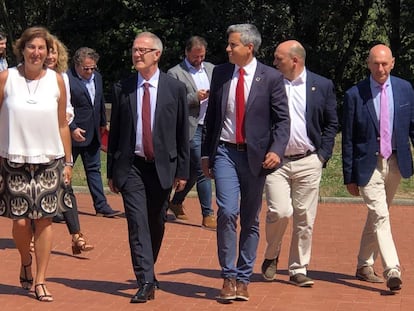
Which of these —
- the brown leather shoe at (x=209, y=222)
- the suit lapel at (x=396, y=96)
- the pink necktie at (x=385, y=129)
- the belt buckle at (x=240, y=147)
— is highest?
the suit lapel at (x=396, y=96)

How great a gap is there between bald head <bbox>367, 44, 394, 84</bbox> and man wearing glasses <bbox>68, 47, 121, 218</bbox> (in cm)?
380

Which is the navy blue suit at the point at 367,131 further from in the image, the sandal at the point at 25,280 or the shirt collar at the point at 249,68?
the sandal at the point at 25,280

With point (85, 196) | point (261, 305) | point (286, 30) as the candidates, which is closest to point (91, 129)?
point (85, 196)

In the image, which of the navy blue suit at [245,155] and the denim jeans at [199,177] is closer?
the navy blue suit at [245,155]

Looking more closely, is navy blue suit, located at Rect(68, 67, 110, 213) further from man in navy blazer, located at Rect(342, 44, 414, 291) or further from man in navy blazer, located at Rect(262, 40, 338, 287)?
man in navy blazer, located at Rect(342, 44, 414, 291)

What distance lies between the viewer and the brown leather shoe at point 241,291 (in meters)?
7.96

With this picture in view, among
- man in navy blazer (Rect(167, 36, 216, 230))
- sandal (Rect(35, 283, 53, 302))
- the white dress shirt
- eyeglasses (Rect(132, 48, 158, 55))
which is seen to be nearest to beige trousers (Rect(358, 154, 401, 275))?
the white dress shirt

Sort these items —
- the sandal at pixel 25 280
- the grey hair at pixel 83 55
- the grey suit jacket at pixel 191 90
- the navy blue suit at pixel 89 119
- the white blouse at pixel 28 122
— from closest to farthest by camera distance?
the white blouse at pixel 28 122, the sandal at pixel 25 280, the grey suit jacket at pixel 191 90, the grey hair at pixel 83 55, the navy blue suit at pixel 89 119

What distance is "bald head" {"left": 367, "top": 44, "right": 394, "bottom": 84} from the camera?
8391 millimetres

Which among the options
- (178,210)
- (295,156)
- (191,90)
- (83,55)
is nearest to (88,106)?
(83,55)

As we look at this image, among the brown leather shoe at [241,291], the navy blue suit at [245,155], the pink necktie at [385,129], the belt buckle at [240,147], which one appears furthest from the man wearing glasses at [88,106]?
the pink necktie at [385,129]

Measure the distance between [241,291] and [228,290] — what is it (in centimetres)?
13

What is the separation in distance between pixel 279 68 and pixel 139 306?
2.18 m

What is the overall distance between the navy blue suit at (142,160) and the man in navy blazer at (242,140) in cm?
28
